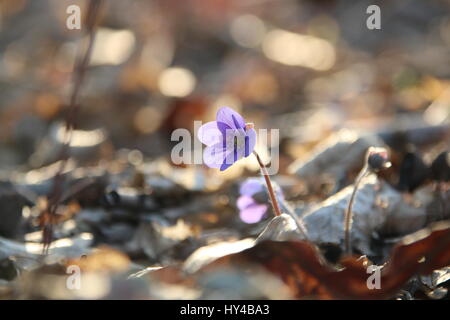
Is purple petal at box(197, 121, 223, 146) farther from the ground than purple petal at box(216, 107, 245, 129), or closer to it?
closer to it

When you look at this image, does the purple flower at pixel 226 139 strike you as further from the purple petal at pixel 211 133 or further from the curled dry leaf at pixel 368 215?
the curled dry leaf at pixel 368 215

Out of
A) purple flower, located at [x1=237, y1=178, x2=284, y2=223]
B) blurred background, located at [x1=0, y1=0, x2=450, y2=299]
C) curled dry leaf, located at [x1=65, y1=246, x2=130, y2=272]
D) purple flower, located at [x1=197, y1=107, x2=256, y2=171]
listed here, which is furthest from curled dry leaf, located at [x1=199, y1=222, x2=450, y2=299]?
purple flower, located at [x1=237, y1=178, x2=284, y2=223]

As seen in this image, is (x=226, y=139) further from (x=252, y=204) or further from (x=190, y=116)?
(x=190, y=116)

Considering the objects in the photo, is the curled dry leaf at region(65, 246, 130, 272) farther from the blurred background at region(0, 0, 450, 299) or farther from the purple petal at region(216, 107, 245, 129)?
the purple petal at region(216, 107, 245, 129)

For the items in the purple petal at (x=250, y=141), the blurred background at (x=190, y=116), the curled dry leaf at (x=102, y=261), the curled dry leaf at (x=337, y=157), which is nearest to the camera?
the purple petal at (x=250, y=141)

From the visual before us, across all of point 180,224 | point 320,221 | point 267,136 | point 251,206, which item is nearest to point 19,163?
point 267,136

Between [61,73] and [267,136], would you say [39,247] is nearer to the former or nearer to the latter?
[267,136]

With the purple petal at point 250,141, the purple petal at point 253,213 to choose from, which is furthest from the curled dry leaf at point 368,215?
the purple petal at point 250,141
